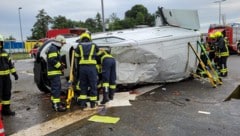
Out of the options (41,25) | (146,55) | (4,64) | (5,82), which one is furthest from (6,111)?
(41,25)

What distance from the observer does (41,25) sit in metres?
75.1

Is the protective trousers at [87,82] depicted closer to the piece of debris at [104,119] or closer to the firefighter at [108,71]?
the firefighter at [108,71]

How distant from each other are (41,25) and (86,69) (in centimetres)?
7021

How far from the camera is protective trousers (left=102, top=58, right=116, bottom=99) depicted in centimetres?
797

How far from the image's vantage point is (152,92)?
9.05 meters

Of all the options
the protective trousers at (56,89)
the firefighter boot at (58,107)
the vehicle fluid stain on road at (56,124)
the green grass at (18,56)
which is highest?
the protective trousers at (56,89)

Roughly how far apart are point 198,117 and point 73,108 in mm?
2726

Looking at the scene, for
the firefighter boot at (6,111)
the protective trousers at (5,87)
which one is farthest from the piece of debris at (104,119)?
the protective trousers at (5,87)

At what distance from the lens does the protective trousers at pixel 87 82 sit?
7422 mm

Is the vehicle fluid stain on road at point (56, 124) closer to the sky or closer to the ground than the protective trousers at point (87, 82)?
closer to the ground

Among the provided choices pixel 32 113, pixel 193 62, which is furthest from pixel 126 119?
pixel 193 62

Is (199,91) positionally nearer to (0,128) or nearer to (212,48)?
(212,48)

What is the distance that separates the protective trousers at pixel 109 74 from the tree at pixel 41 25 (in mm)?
66179

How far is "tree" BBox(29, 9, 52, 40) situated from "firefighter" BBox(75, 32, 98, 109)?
66.6m
